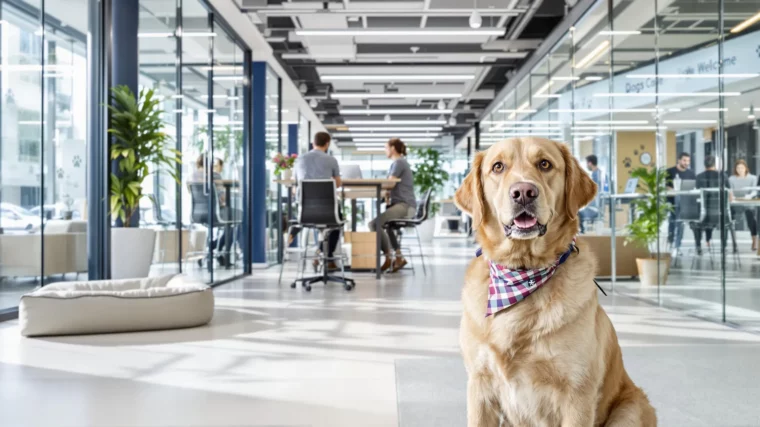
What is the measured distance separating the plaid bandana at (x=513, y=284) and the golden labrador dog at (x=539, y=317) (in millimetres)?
13

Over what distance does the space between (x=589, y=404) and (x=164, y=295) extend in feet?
10.3

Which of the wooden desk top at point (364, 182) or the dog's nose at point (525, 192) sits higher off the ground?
the wooden desk top at point (364, 182)

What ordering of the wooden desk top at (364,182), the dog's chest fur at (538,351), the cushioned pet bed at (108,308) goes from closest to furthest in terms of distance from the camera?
the dog's chest fur at (538,351) < the cushioned pet bed at (108,308) < the wooden desk top at (364,182)

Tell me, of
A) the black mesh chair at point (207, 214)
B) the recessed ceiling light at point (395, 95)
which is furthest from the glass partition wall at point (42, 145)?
the recessed ceiling light at point (395, 95)

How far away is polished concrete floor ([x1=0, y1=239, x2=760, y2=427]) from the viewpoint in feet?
7.50

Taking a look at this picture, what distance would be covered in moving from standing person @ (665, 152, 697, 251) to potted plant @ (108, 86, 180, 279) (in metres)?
4.16

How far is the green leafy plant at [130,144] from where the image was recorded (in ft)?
16.1

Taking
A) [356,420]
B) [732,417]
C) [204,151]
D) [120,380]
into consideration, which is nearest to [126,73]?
[204,151]

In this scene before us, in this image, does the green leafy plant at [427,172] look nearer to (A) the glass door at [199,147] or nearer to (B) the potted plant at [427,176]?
(B) the potted plant at [427,176]

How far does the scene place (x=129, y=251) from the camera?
4.95 m

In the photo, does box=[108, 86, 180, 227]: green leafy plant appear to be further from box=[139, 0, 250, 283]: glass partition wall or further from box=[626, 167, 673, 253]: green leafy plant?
box=[626, 167, 673, 253]: green leafy plant

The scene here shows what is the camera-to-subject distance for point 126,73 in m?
5.17

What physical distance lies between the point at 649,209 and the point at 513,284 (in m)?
4.87

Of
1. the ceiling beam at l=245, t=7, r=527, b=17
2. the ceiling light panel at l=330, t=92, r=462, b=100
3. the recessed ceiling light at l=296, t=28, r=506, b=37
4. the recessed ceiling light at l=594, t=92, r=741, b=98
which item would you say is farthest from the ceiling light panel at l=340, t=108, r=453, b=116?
the recessed ceiling light at l=594, t=92, r=741, b=98
